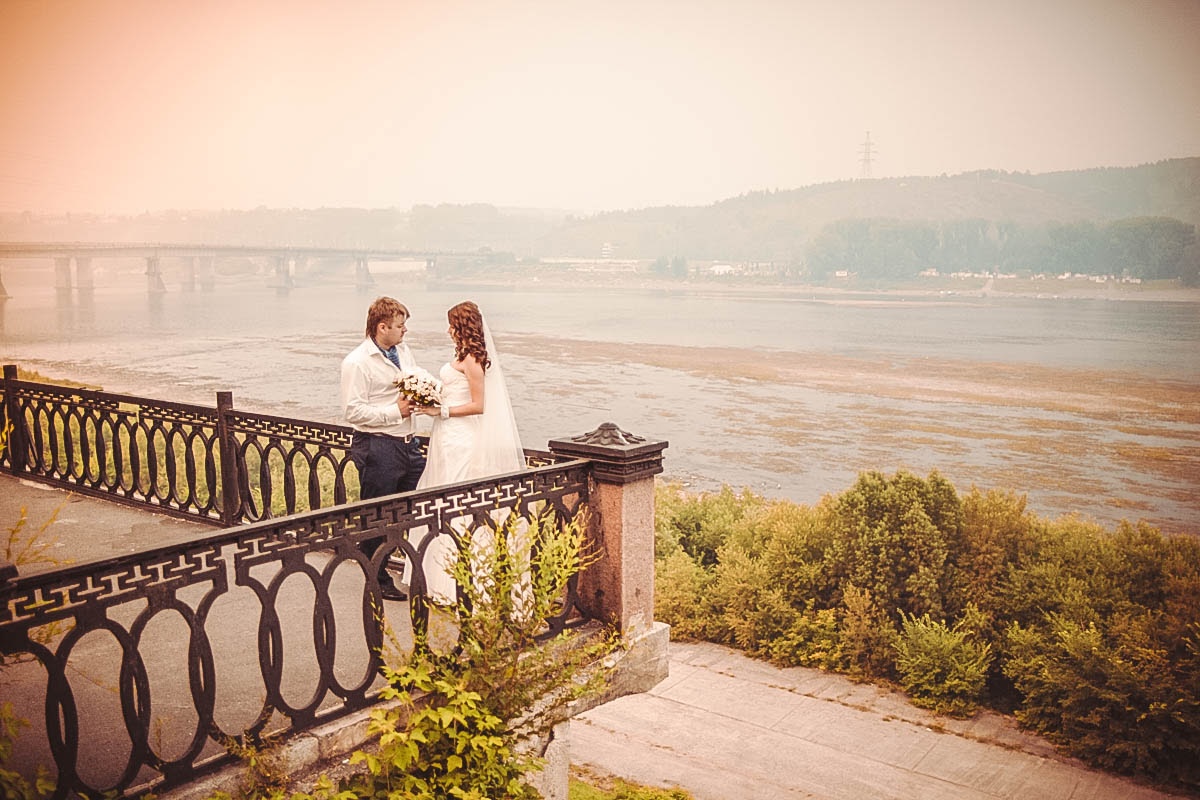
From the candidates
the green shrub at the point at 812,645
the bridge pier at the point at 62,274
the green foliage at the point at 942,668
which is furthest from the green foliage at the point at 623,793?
the bridge pier at the point at 62,274

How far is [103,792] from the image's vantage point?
3.03 m

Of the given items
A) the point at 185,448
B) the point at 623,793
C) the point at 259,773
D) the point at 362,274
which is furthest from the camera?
the point at 362,274

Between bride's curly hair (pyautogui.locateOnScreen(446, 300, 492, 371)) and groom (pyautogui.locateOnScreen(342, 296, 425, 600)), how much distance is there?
0.34m

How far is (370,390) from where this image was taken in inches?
210

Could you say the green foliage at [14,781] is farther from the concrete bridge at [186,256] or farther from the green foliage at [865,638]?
the concrete bridge at [186,256]

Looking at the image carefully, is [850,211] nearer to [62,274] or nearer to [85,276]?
[85,276]

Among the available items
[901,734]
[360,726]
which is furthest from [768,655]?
[360,726]

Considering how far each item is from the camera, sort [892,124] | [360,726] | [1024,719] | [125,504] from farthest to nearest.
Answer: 1. [892,124]
2. [1024,719]
3. [125,504]
4. [360,726]

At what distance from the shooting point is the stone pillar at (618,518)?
5020 mm

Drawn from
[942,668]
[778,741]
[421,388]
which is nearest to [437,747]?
[421,388]

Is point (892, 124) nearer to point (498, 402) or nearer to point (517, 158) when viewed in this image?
point (517, 158)

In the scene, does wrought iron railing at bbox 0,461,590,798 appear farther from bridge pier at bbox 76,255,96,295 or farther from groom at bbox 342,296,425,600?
bridge pier at bbox 76,255,96,295

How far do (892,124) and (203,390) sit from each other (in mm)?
40624

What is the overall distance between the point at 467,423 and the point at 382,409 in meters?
0.53
